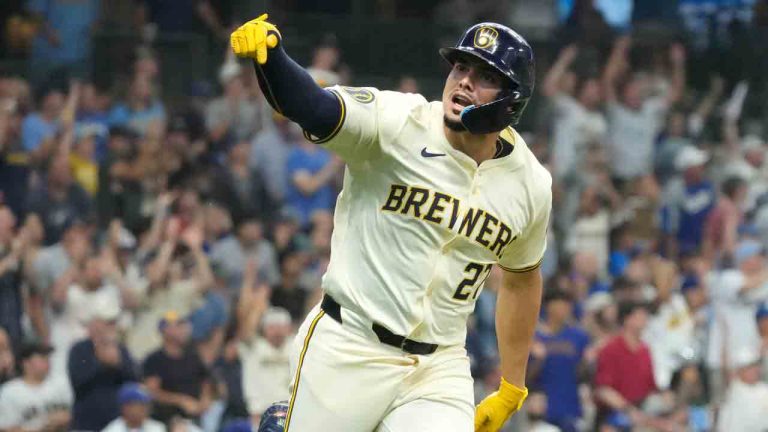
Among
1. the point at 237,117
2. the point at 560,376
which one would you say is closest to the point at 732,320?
the point at 560,376

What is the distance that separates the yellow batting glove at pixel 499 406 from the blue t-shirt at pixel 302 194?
5.91 m

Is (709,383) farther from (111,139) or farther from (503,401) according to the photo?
(503,401)

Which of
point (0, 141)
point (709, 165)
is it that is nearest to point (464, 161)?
point (0, 141)

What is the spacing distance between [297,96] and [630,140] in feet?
30.5

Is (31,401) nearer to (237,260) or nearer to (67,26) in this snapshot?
(237,260)

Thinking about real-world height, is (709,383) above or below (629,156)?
below

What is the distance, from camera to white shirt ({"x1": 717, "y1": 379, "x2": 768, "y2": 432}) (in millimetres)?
11258

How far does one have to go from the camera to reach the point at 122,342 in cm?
1032

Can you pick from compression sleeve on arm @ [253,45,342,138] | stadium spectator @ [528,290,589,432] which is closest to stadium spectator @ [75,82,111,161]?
stadium spectator @ [528,290,589,432]

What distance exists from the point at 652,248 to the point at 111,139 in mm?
4639

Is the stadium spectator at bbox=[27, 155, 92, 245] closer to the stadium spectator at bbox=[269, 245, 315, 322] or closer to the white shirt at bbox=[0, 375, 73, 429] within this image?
the white shirt at bbox=[0, 375, 73, 429]

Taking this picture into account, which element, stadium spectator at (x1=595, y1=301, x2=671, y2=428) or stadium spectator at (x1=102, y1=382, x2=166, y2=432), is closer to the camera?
stadium spectator at (x1=102, y1=382, x2=166, y2=432)

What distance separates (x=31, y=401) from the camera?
9.67 m

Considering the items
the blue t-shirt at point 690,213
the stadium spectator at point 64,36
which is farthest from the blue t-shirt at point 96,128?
the blue t-shirt at point 690,213
